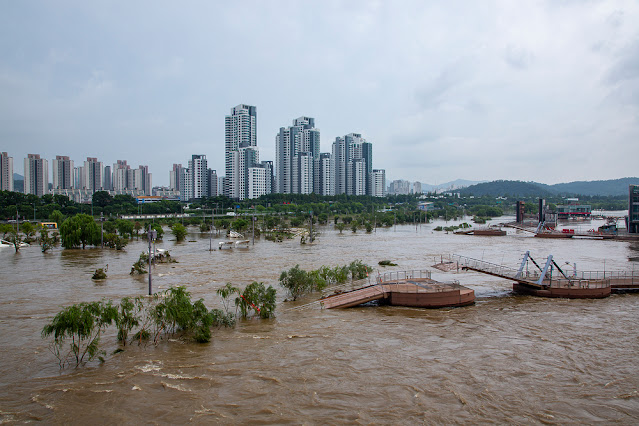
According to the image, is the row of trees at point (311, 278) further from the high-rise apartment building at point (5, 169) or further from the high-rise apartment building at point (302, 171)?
the high-rise apartment building at point (5, 169)

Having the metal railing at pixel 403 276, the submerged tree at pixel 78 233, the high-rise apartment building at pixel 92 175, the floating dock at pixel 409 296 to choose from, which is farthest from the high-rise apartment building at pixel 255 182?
the floating dock at pixel 409 296

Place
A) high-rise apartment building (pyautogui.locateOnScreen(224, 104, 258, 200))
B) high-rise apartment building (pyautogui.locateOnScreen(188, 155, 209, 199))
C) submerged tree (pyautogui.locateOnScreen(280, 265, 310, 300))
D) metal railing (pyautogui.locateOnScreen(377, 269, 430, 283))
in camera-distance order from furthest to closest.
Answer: high-rise apartment building (pyautogui.locateOnScreen(188, 155, 209, 199)), high-rise apartment building (pyautogui.locateOnScreen(224, 104, 258, 200)), metal railing (pyautogui.locateOnScreen(377, 269, 430, 283)), submerged tree (pyautogui.locateOnScreen(280, 265, 310, 300))

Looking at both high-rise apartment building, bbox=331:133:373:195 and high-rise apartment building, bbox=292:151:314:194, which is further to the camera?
high-rise apartment building, bbox=331:133:373:195

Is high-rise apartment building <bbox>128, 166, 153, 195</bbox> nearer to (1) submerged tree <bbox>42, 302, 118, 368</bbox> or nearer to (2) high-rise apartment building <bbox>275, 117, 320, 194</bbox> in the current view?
(2) high-rise apartment building <bbox>275, 117, 320, 194</bbox>

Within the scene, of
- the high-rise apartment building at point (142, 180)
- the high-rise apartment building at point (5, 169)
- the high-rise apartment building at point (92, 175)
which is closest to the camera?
the high-rise apartment building at point (5, 169)

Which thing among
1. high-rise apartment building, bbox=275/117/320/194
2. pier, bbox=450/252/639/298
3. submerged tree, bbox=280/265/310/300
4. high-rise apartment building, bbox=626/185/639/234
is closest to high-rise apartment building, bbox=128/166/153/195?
high-rise apartment building, bbox=275/117/320/194

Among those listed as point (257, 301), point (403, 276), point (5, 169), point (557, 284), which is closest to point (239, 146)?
point (5, 169)
